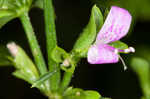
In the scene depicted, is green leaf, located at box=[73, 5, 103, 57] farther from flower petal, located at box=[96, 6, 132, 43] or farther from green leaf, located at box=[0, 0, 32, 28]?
green leaf, located at box=[0, 0, 32, 28]

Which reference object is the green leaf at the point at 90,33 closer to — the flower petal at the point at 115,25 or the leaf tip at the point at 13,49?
the flower petal at the point at 115,25

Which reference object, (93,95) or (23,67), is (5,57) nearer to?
(23,67)

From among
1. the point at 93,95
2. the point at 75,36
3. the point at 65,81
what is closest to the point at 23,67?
the point at 65,81

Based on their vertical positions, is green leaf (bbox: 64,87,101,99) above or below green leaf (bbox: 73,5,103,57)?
below

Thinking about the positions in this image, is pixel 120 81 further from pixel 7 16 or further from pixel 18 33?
pixel 7 16

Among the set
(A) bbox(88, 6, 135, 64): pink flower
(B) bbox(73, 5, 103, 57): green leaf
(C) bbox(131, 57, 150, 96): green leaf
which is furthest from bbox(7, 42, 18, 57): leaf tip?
(C) bbox(131, 57, 150, 96): green leaf

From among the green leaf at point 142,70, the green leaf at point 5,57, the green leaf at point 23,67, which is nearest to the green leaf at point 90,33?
the green leaf at point 23,67
